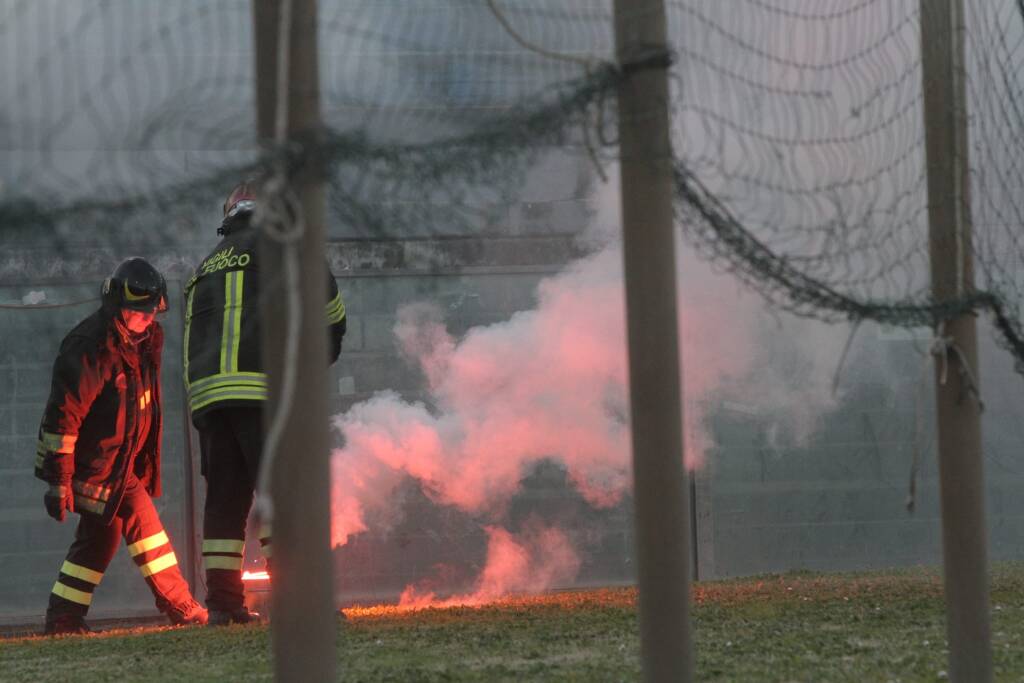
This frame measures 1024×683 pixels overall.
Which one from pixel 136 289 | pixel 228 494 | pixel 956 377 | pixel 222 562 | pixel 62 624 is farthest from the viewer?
pixel 62 624

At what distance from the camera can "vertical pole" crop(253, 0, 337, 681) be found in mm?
2836

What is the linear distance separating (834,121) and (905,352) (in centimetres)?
589

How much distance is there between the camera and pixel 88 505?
293 inches

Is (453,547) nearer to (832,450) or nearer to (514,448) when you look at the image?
(514,448)

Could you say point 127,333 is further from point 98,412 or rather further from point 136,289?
point 98,412

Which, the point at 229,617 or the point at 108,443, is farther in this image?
the point at 108,443

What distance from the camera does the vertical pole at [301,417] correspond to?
9.30ft

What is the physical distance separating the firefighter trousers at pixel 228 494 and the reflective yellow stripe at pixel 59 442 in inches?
32.3

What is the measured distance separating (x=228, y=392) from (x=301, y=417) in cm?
389

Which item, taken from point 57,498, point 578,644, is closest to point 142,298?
point 57,498

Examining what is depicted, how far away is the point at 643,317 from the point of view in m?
3.30

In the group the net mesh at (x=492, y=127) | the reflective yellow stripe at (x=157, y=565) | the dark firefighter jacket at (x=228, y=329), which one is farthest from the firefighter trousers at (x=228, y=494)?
the net mesh at (x=492, y=127)

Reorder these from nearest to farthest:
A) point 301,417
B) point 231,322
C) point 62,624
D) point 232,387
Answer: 1. point 301,417
2. point 231,322
3. point 232,387
4. point 62,624

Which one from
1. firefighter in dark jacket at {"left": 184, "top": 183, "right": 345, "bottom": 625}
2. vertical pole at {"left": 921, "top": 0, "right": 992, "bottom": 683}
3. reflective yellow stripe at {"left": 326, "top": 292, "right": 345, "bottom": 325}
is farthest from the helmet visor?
vertical pole at {"left": 921, "top": 0, "right": 992, "bottom": 683}
